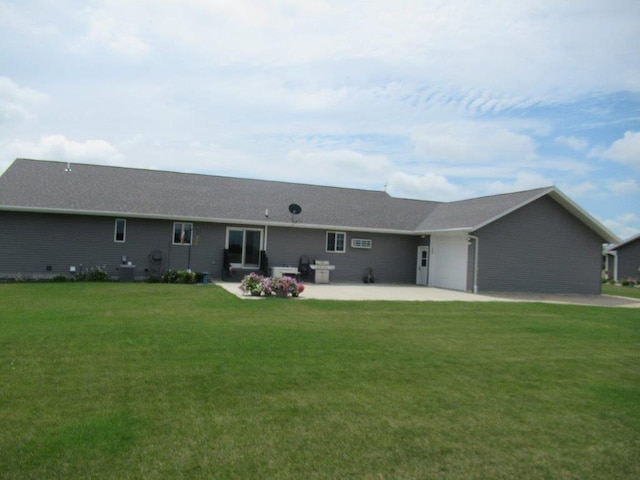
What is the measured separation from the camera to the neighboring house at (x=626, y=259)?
114 ft

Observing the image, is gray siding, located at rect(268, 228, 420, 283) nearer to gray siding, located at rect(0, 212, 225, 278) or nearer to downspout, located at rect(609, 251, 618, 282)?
gray siding, located at rect(0, 212, 225, 278)

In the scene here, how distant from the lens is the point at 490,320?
41.0ft

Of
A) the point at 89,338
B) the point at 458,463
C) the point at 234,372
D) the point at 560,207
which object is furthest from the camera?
the point at 560,207

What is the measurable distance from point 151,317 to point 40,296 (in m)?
4.88

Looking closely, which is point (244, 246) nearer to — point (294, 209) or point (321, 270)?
point (294, 209)

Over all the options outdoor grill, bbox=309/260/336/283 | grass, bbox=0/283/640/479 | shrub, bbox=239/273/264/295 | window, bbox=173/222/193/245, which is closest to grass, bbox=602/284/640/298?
outdoor grill, bbox=309/260/336/283

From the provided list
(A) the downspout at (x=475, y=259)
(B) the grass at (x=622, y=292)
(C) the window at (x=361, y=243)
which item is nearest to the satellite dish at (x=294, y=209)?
(C) the window at (x=361, y=243)

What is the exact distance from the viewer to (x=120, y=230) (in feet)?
66.3

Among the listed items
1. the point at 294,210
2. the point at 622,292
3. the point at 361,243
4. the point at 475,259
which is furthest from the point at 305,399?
the point at 622,292

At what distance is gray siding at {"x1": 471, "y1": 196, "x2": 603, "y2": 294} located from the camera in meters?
20.9

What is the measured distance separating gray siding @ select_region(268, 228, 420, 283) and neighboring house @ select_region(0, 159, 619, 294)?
45 mm

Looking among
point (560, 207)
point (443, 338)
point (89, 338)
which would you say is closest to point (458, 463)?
point (443, 338)

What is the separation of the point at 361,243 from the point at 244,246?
17.2 feet

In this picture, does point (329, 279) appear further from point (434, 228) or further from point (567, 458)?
point (567, 458)
